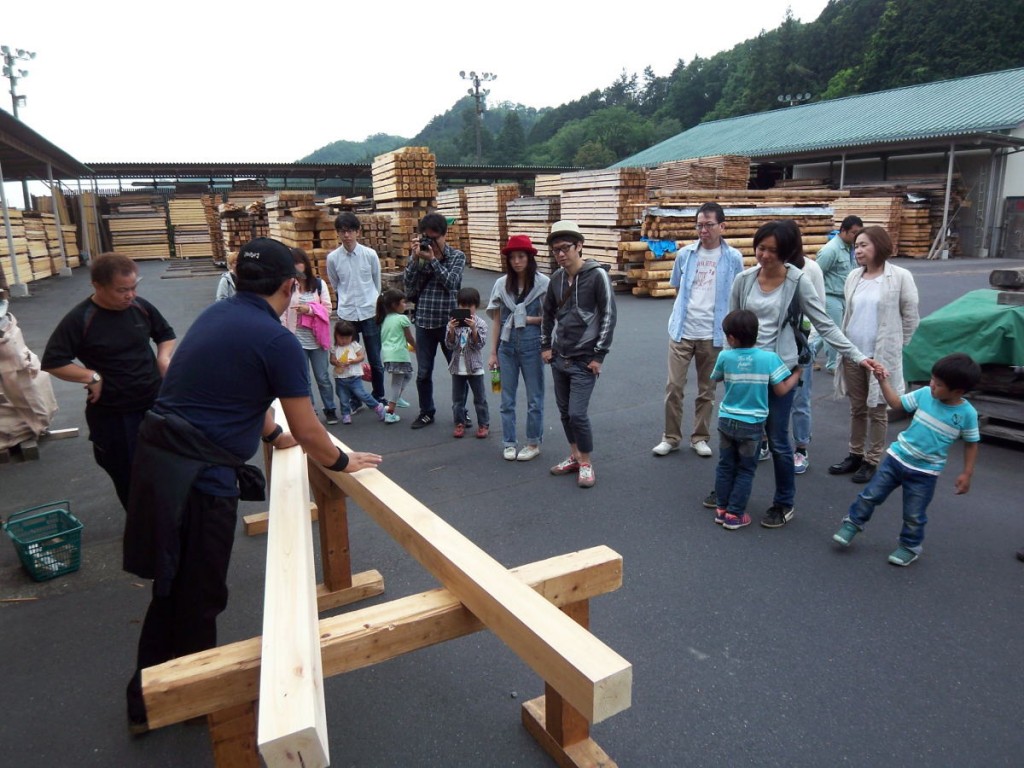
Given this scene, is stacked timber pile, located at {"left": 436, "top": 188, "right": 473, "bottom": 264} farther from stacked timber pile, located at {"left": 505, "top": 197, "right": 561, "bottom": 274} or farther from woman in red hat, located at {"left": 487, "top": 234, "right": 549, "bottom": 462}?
woman in red hat, located at {"left": 487, "top": 234, "right": 549, "bottom": 462}

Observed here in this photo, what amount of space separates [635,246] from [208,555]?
12.9 metres

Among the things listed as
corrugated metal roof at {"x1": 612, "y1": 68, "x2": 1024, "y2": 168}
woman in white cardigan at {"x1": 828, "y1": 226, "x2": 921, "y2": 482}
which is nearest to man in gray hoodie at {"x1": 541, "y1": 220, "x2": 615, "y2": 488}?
woman in white cardigan at {"x1": 828, "y1": 226, "x2": 921, "y2": 482}

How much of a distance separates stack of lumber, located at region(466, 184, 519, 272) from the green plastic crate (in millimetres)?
15904

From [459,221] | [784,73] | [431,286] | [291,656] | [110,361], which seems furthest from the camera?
[784,73]

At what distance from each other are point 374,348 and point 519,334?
217cm

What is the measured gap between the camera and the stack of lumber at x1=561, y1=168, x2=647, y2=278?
14453 mm

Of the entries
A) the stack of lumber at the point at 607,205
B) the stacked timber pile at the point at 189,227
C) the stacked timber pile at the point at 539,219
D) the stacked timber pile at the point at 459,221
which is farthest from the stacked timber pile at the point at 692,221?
the stacked timber pile at the point at 189,227

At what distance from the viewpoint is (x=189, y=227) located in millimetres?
29703

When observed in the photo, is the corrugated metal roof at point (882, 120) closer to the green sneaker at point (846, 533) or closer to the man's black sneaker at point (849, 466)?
the man's black sneaker at point (849, 466)

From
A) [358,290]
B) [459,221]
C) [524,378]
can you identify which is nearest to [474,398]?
[524,378]

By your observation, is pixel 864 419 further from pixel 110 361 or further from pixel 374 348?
pixel 110 361

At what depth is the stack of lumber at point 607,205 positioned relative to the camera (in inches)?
569

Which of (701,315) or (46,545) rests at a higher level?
(701,315)

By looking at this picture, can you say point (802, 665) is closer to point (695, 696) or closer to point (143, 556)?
point (695, 696)
